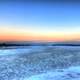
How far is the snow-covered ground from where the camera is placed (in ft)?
5.50

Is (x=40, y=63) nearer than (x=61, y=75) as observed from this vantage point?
No

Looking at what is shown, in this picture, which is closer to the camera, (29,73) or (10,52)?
(29,73)

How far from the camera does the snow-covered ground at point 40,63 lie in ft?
5.50

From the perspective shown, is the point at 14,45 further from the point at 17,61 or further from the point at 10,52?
the point at 17,61

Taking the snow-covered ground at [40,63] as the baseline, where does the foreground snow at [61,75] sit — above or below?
below

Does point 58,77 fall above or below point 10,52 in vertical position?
below

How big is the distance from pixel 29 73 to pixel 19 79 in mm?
177

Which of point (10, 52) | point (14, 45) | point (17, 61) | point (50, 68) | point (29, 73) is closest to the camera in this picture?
point (29, 73)

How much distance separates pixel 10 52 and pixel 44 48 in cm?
41

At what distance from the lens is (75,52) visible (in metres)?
2.50

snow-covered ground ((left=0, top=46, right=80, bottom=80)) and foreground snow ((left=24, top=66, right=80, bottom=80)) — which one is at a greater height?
snow-covered ground ((left=0, top=46, right=80, bottom=80))

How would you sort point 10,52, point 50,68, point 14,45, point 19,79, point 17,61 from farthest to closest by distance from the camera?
point 14,45, point 10,52, point 17,61, point 50,68, point 19,79

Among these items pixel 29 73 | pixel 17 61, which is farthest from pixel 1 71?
→ pixel 17 61

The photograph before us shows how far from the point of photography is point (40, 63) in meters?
2.12
